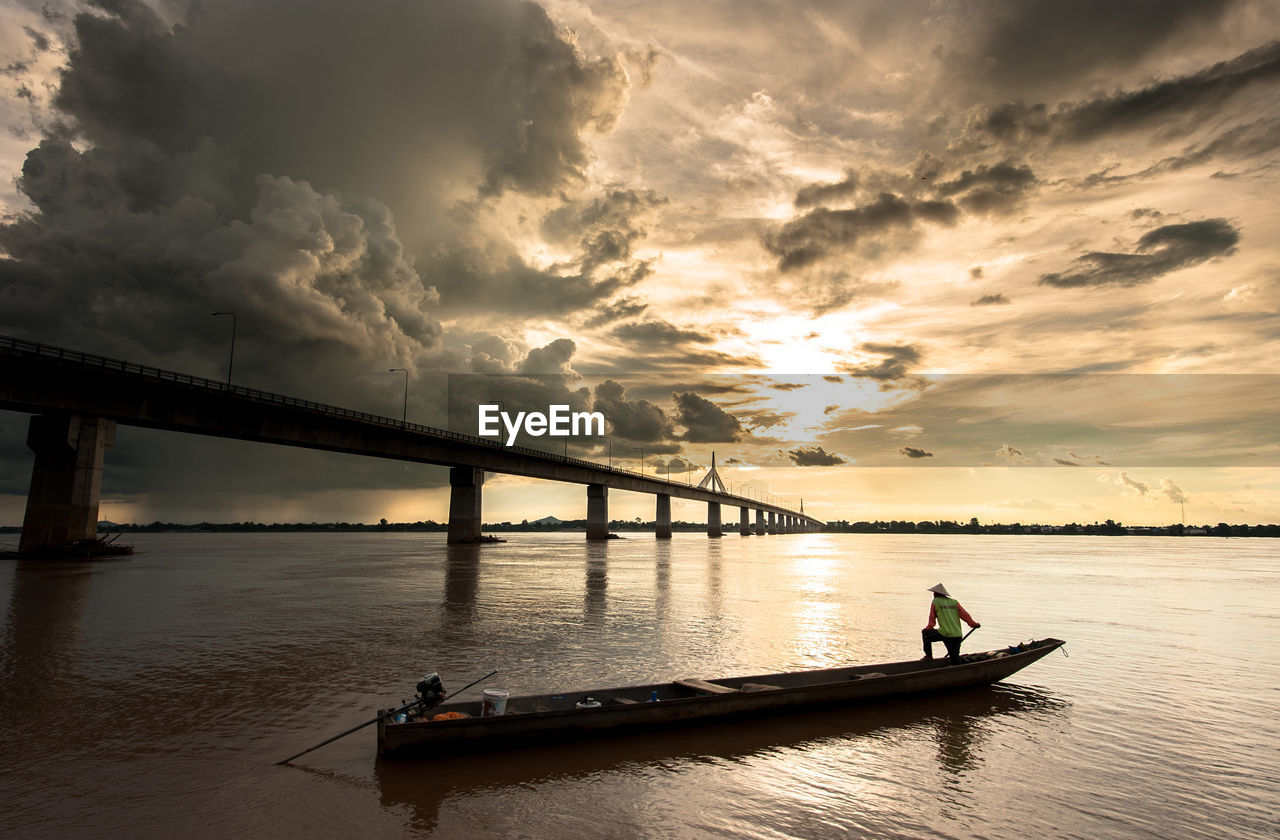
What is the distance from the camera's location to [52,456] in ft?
161

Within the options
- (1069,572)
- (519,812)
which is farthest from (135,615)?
(1069,572)

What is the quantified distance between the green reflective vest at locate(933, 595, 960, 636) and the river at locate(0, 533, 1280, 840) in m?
1.45

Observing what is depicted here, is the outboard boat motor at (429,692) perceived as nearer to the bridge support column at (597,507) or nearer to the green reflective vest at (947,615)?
the green reflective vest at (947,615)

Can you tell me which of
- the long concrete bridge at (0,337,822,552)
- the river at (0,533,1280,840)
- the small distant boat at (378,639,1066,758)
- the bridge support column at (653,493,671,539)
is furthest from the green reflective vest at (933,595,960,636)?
the bridge support column at (653,493,671,539)

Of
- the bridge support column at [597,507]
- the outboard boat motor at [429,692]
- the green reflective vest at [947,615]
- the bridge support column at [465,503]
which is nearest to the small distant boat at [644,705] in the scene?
the outboard boat motor at [429,692]

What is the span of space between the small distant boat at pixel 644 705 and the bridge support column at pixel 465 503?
270ft

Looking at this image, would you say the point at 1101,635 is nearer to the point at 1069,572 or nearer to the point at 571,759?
the point at 571,759

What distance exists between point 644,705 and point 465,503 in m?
88.1

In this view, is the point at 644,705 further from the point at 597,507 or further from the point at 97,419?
the point at 597,507

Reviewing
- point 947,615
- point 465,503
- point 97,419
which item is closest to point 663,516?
point 465,503

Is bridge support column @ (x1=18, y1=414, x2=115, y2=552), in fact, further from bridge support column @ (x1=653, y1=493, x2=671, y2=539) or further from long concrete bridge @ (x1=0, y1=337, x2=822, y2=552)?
bridge support column @ (x1=653, y1=493, x2=671, y2=539)

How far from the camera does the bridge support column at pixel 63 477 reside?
1918 inches

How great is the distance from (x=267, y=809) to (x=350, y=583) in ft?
A: 119

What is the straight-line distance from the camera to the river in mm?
8328
